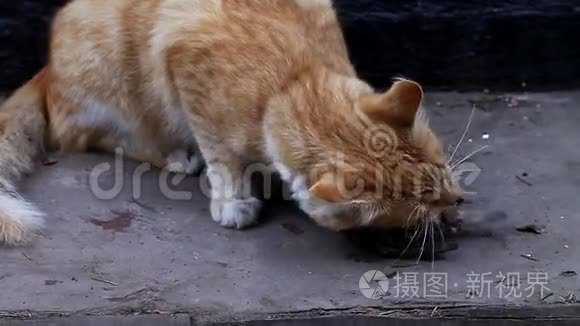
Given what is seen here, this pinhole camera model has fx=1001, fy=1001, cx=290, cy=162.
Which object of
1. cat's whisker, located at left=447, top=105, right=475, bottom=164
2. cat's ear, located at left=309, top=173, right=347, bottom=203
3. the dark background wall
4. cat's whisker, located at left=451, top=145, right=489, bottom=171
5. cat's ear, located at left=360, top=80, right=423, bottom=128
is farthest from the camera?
the dark background wall

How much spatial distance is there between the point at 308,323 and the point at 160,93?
3.67 feet

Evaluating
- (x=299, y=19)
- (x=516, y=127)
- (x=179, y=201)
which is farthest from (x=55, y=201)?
(x=516, y=127)

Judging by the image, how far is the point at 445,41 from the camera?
13.7 ft

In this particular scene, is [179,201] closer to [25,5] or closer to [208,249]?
[208,249]

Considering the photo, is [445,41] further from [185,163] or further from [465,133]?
[185,163]

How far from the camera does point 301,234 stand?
329 cm

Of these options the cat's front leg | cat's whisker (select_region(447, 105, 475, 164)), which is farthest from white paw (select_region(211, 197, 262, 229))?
cat's whisker (select_region(447, 105, 475, 164))

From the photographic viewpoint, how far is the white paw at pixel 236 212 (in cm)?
333

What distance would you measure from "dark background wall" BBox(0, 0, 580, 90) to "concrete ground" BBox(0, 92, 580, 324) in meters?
0.56

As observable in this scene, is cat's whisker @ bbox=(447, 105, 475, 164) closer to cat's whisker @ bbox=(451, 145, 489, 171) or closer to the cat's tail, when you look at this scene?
cat's whisker @ bbox=(451, 145, 489, 171)

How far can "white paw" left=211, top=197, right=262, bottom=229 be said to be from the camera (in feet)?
10.9

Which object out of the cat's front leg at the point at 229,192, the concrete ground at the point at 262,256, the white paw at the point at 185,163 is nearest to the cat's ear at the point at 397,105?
the concrete ground at the point at 262,256

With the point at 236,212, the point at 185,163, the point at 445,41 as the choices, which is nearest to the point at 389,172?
the point at 236,212

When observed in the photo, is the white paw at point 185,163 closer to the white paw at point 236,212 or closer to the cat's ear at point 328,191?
the white paw at point 236,212
